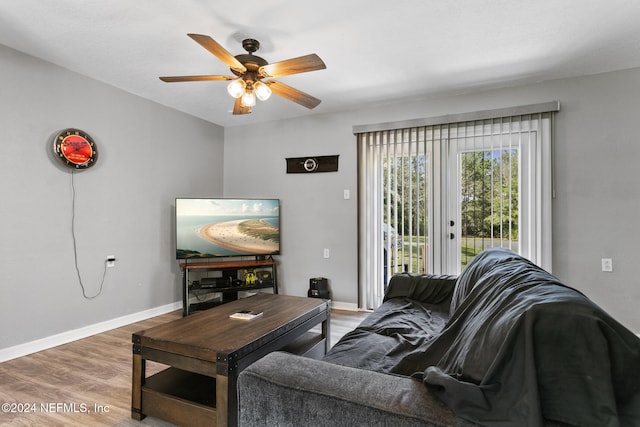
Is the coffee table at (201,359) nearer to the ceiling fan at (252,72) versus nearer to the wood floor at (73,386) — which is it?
the wood floor at (73,386)

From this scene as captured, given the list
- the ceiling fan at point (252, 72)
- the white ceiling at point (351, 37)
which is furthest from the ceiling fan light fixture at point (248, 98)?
the white ceiling at point (351, 37)

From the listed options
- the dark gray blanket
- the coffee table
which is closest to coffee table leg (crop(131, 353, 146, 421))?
the coffee table

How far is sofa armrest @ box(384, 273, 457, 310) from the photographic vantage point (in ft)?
8.63

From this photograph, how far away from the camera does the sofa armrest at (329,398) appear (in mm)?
914

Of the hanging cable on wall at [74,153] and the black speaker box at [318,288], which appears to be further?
the black speaker box at [318,288]

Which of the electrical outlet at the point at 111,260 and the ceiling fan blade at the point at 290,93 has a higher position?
the ceiling fan blade at the point at 290,93

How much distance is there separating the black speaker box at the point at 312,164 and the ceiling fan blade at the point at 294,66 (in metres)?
1.98

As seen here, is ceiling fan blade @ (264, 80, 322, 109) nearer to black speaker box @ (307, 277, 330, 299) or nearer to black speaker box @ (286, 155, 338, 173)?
black speaker box @ (286, 155, 338, 173)

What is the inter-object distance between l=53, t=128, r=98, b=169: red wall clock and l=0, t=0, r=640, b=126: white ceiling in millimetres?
607

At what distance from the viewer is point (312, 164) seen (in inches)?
172

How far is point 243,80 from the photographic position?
2.41 metres

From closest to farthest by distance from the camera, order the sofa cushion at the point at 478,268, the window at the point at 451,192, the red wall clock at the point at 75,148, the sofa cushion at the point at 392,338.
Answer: the sofa cushion at the point at 392,338, the sofa cushion at the point at 478,268, the red wall clock at the point at 75,148, the window at the point at 451,192

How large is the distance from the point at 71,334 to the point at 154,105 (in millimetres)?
2540

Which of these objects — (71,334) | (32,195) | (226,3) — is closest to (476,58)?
(226,3)
